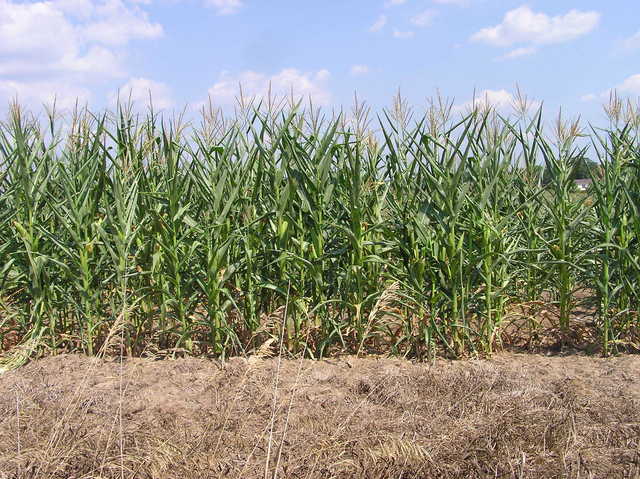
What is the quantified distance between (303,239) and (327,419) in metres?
1.46

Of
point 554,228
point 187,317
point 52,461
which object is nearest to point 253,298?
point 187,317

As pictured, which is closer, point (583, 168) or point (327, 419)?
point (327, 419)

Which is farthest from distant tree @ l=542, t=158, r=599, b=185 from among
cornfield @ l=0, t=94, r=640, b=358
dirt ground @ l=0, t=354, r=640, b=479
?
dirt ground @ l=0, t=354, r=640, b=479

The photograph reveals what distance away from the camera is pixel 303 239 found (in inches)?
181

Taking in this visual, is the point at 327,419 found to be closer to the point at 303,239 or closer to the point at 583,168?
the point at 303,239

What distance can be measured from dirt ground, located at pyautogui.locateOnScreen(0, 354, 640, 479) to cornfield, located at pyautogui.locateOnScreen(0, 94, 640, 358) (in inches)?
13.4

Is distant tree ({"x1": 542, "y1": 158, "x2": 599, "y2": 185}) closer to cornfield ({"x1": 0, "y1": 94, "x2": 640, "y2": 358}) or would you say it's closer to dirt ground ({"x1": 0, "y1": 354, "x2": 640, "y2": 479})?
cornfield ({"x1": 0, "y1": 94, "x2": 640, "y2": 358})

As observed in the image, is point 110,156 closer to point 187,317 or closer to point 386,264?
point 187,317

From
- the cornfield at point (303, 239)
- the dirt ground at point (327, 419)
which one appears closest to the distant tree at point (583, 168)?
the cornfield at point (303, 239)

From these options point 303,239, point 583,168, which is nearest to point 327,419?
point 303,239

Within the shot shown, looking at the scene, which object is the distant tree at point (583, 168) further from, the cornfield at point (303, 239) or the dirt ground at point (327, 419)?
the dirt ground at point (327, 419)

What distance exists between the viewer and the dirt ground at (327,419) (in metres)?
3.05

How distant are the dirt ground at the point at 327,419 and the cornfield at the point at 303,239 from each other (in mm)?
340

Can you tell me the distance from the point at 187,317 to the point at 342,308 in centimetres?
113
